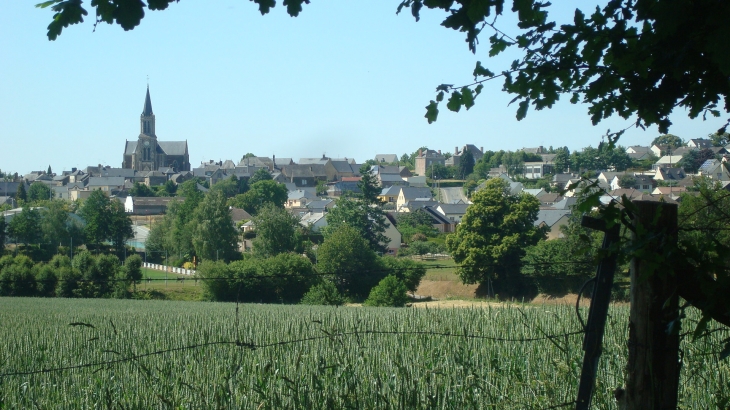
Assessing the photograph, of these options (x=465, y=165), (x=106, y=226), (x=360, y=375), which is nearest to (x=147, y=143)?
(x=465, y=165)

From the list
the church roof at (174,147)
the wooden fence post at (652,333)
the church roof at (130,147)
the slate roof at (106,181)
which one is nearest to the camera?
the wooden fence post at (652,333)

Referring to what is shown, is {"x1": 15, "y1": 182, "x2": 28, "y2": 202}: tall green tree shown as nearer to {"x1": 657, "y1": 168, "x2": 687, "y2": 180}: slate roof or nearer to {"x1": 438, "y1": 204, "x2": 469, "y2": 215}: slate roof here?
{"x1": 438, "y1": 204, "x2": 469, "y2": 215}: slate roof

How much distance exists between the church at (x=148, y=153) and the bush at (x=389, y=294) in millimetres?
141188

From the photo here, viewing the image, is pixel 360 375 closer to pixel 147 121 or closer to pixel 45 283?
pixel 45 283

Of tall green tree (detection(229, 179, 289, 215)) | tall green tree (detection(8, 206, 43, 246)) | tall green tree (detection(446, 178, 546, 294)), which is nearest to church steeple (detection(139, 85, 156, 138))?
tall green tree (detection(229, 179, 289, 215))

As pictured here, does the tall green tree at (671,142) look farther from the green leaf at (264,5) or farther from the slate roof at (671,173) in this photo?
the green leaf at (264,5)

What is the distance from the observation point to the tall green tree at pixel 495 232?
37.8 meters

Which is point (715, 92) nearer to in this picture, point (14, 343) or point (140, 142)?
point (14, 343)

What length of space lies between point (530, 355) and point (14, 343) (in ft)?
21.1

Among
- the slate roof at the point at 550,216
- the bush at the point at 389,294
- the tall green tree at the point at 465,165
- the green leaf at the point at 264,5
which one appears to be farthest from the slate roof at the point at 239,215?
the green leaf at the point at 264,5

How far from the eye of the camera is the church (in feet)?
533

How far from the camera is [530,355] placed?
5.46 metres

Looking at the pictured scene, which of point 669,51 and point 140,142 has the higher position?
point 140,142

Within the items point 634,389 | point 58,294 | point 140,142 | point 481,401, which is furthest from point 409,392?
point 140,142
